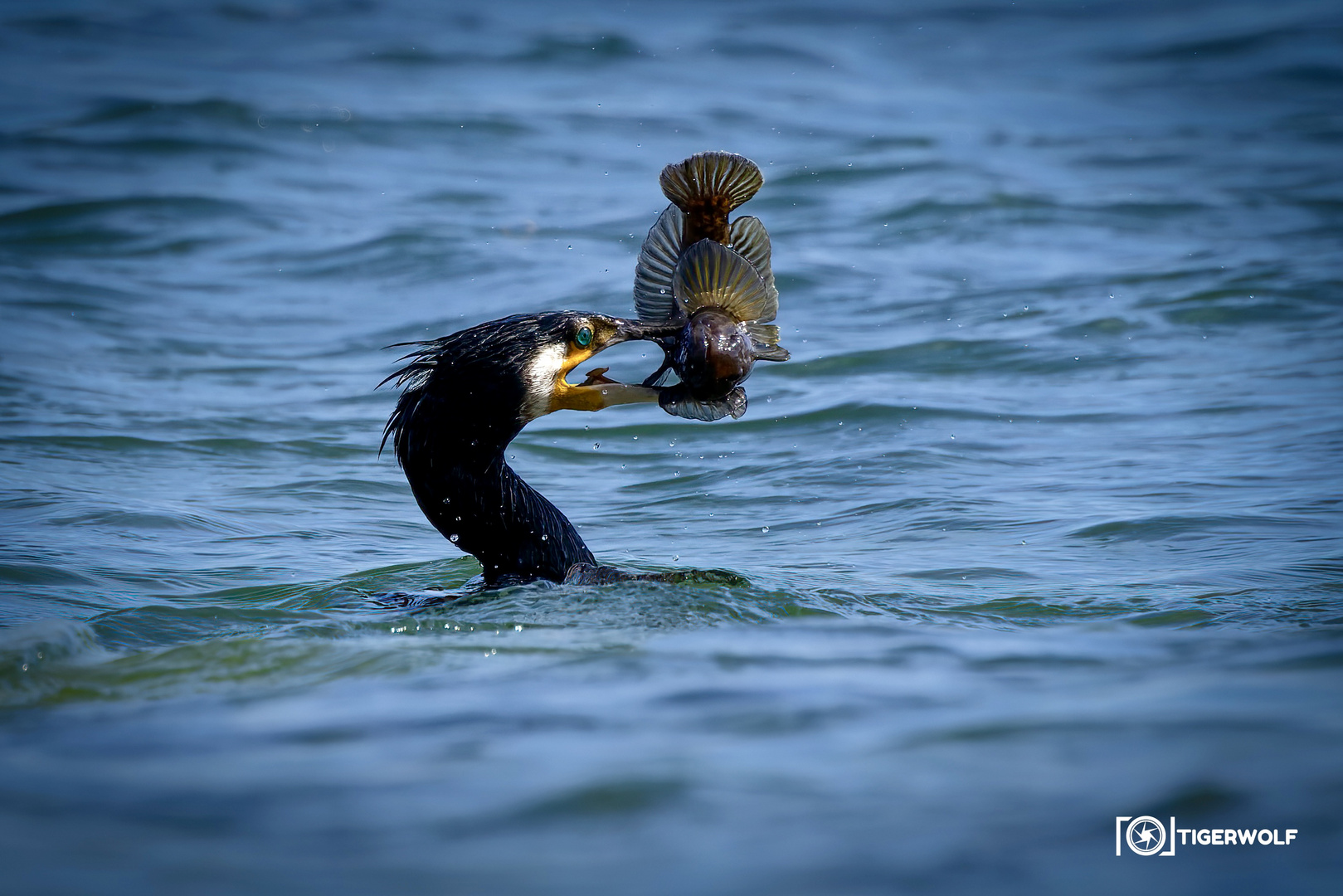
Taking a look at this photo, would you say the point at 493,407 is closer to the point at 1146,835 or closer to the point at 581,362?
the point at 581,362

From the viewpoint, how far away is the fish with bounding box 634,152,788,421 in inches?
180

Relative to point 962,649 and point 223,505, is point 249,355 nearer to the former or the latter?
point 223,505

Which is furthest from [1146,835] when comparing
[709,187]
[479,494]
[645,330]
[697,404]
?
[479,494]

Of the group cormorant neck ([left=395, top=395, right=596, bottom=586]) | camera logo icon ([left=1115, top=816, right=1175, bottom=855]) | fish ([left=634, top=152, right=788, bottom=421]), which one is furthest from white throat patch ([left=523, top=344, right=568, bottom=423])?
camera logo icon ([left=1115, top=816, right=1175, bottom=855])

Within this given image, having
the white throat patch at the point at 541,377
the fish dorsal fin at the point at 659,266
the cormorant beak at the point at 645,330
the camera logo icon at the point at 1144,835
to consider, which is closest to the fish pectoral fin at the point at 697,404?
the cormorant beak at the point at 645,330

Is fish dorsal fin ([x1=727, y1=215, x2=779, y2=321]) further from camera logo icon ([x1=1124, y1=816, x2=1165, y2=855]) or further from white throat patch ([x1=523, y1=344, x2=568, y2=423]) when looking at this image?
camera logo icon ([x1=1124, y1=816, x2=1165, y2=855])

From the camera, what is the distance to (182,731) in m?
2.98

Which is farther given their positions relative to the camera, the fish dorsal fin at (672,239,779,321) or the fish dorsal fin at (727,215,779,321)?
the fish dorsal fin at (727,215,779,321)

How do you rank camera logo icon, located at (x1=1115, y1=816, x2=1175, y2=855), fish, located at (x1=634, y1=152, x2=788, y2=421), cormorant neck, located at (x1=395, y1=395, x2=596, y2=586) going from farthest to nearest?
1. cormorant neck, located at (x1=395, y1=395, x2=596, y2=586)
2. fish, located at (x1=634, y1=152, x2=788, y2=421)
3. camera logo icon, located at (x1=1115, y1=816, x2=1175, y2=855)

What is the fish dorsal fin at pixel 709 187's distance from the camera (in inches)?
181

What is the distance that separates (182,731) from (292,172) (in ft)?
50.5

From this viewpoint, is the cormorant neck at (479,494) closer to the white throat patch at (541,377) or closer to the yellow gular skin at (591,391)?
the white throat patch at (541,377)

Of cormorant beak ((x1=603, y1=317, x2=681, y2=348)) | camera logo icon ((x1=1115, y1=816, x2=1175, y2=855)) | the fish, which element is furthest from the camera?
cormorant beak ((x1=603, y1=317, x2=681, y2=348))

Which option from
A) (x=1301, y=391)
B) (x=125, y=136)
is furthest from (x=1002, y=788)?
(x=125, y=136)
